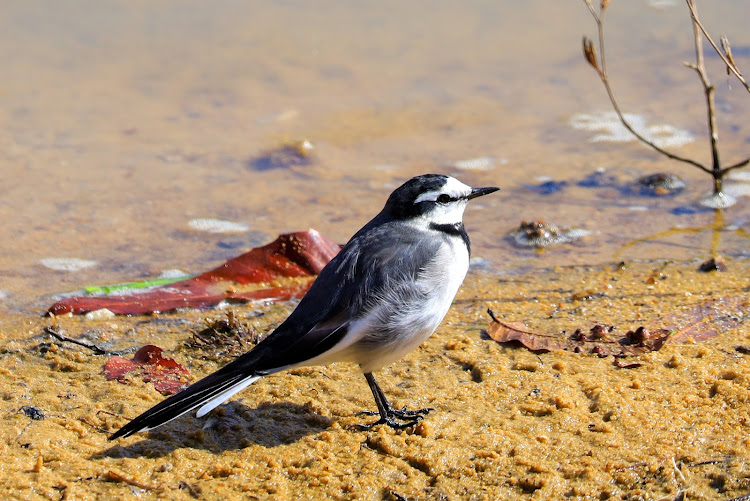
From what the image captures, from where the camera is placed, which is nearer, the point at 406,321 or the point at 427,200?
the point at 406,321

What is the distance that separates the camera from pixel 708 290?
18.3 feet

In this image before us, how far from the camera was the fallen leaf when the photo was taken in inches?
172

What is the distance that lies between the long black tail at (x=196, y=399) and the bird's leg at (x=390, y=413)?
64 cm

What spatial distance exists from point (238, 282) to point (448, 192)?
6.68ft

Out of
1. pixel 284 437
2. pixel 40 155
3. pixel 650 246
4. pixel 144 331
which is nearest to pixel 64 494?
pixel 284 437

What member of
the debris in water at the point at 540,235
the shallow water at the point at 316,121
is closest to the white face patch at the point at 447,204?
the shallow water at the point at 316,121

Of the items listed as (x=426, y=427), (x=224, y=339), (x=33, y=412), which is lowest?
(x=224, y=339)

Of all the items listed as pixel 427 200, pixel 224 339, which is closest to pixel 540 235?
pixel 427 200

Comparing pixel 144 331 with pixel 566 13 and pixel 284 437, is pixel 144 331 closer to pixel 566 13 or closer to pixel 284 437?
pixel 284 437

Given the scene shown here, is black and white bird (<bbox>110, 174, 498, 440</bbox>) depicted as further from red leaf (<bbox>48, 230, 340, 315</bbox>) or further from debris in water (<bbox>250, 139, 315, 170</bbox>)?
debris in water (<bbox>250, 139, 315, 170</bbox>)

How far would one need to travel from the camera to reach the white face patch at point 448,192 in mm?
4509

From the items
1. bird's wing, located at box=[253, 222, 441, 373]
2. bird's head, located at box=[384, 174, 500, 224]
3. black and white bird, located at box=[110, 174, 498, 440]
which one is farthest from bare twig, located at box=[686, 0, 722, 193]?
bird's wing, located at box=[253, 222, 441, 373]

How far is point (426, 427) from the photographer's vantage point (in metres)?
3.89

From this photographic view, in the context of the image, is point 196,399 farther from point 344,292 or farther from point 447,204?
point 447,204
